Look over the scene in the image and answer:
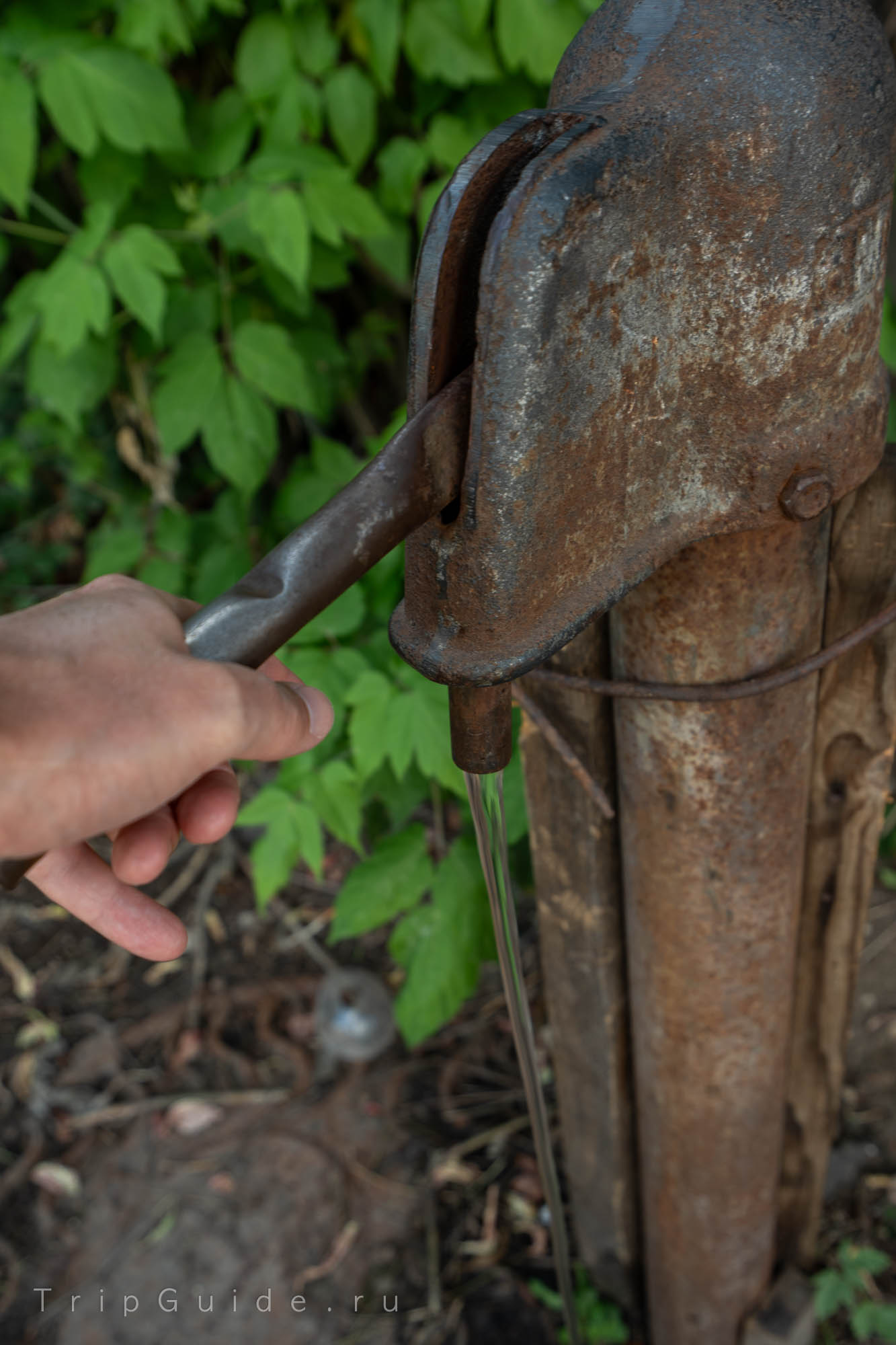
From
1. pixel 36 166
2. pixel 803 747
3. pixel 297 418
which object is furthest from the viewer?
pixel 297 418

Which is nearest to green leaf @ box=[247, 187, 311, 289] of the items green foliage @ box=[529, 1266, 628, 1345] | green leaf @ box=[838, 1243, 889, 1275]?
green foliage @ box=[529, 1266, 628, 1345]

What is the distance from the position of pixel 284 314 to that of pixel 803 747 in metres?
1.42

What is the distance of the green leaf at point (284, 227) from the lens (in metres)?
1.50

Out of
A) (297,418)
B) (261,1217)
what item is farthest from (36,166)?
(261,1217)

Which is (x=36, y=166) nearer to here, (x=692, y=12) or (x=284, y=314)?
(x=284, y=314)

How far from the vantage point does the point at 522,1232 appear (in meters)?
1.83

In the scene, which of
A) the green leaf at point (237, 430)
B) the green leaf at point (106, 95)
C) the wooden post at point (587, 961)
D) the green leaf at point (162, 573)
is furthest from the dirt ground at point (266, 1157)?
the green leaf at point (106, 95)

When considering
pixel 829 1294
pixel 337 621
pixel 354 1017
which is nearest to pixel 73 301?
pixel 337 621

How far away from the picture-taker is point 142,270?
1.54m

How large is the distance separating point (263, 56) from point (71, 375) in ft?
2.07

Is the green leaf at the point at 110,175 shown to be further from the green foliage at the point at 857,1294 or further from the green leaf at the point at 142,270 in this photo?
the green foliage at the point at 857,1294

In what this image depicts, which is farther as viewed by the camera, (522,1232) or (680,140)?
(522,1232)

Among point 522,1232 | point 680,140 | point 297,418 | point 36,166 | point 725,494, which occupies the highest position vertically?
point 36,166

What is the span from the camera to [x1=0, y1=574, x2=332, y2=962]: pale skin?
543 millimetres
